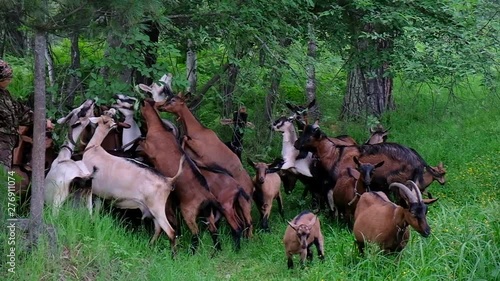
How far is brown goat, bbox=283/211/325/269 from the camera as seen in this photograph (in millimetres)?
6910

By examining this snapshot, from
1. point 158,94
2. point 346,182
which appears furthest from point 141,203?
point 346,182

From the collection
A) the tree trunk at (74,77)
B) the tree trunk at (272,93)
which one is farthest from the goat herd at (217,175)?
the tree trunk at (74,77)

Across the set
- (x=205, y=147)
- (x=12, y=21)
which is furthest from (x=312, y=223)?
(x=12, y=21)

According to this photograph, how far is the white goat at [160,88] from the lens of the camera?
356 inches

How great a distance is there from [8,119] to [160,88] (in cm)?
235

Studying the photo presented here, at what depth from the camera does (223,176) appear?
8.55 meters

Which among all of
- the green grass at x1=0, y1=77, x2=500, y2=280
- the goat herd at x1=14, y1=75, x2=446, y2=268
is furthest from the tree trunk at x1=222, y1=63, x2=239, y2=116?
the green grass at x1=0, y1=77, x2=500, y2=280

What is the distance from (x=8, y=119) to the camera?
730 cm

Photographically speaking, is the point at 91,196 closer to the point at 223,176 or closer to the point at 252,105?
the point at 223,176

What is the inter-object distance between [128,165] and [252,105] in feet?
16.4

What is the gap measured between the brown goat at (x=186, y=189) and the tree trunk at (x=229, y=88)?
4.62 feet
